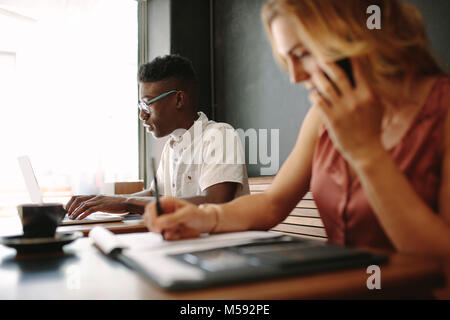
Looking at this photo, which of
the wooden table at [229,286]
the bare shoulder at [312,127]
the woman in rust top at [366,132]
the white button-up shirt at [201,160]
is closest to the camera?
the wooden table at [229,286]

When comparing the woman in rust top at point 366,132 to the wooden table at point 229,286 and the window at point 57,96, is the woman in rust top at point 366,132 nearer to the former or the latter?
the wooden table at point 229,286

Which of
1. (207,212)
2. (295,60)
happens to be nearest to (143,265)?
(207,212)

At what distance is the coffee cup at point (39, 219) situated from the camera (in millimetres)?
872

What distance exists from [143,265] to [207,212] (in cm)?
35

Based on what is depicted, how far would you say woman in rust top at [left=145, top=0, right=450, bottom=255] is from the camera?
0.74m

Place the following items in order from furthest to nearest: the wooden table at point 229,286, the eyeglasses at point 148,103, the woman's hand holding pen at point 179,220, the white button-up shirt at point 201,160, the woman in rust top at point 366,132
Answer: the eyeglasses at point 148,103, the white button-up shirt at point 201,160, the woman's hand holding pen at point 179,220, the woman in rust top at point 366,132, the wooden table at point 229,286

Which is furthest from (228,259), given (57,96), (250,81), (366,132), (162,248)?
(57,96)

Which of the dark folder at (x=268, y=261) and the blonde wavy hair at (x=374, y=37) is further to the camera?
the blonde wavy hair at (x=374, y=37)

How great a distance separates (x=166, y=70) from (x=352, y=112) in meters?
1.65

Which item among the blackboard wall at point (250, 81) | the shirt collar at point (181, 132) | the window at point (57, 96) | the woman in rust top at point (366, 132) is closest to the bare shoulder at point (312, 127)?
the woman in rust top at point (366, 132)

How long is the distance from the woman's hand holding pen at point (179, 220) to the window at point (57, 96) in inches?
99.7

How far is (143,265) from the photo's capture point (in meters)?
0.60

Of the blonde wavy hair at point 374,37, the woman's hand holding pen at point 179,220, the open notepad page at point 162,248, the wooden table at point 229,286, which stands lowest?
the wooden table at point 229,286

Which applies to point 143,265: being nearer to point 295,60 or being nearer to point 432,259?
point 432,259
